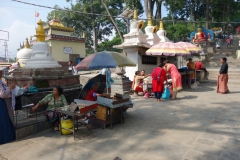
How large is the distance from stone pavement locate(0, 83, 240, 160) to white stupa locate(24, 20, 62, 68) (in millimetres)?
2303

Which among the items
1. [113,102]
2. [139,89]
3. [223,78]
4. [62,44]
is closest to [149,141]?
[113,102]


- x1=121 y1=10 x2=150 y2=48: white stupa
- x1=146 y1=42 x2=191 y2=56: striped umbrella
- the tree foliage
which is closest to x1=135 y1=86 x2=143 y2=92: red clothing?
→ x1=146 y1=42 x2=191 y2=56: striped umbrella

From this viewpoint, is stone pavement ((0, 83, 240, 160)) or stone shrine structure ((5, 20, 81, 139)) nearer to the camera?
stone pavement ((0, 83, 240, 160))

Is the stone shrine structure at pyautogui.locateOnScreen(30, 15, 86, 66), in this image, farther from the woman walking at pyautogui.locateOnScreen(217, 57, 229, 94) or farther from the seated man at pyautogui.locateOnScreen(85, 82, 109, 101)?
the woman walking at pyautogui.locateOnScreen(217, 57, 229, 94)

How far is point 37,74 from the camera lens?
5.15m

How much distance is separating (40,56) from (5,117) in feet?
8.40

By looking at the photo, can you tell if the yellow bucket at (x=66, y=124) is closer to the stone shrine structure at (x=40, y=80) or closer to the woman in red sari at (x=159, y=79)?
the stone shrine structure at (x=40, y=80)

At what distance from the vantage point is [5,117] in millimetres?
3971

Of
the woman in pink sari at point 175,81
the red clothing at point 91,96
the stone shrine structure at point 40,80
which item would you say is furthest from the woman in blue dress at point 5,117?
the woman in pink sari at point 175,81

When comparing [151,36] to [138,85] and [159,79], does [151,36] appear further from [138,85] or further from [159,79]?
[159,79]

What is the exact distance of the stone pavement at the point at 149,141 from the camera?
10.4 feet

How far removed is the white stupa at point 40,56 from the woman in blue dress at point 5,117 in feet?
5.68

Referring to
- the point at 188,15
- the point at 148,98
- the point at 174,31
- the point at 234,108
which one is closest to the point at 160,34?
the point at 148,98

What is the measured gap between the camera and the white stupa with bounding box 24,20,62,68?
5.72 metres
